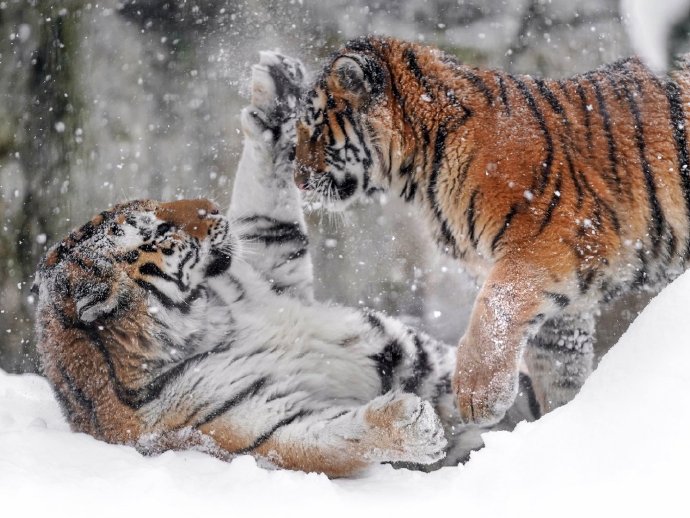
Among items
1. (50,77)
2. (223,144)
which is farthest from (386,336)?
(50,77)

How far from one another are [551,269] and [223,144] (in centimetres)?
183

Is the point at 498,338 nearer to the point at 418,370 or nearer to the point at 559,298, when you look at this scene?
the point at 559,298

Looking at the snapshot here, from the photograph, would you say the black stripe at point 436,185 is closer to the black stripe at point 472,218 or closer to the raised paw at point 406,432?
the black stripe at point 472,218

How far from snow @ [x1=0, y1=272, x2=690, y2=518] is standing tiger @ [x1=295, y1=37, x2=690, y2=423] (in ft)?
0.93

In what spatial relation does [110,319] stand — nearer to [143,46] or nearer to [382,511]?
[382,511]

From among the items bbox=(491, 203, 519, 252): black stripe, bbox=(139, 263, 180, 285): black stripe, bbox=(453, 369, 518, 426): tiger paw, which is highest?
bbox=(491, 203, 519, 252): black stripe

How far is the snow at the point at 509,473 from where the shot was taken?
112 cm

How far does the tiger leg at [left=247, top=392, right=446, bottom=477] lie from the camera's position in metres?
1.44

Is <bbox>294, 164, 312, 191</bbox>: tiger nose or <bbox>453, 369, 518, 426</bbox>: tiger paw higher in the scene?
<bbox>294, 164, 312, 191</bbox>: tiger nose

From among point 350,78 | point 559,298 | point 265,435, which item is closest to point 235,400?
point 265,435

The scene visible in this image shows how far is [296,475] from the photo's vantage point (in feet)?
4.50

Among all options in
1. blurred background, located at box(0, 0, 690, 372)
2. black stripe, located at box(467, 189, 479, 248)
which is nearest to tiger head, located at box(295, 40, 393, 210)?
black stripe, located at box(467, 189, 479, 248)

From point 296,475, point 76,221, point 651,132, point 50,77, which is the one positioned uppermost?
point 651,132

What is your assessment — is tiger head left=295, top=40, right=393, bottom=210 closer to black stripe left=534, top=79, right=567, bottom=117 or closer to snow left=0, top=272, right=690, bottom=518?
black stripe left=534, top=79, right=567, bottom=117
